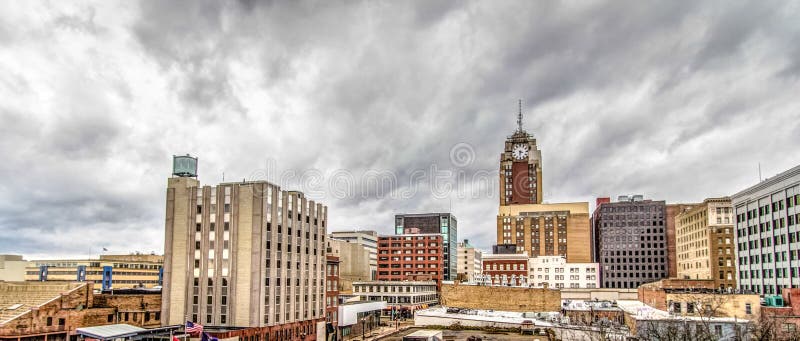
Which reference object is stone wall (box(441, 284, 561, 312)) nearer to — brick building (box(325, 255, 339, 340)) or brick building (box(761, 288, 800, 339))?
brick building (box(325, 255, 339, 340))

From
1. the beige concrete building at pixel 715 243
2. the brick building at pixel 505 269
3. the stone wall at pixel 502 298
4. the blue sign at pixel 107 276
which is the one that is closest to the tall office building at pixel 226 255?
the stone wall at pixel 502 298

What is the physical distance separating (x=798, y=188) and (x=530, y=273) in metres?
112

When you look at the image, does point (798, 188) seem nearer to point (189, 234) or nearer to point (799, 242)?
point (799, 242)

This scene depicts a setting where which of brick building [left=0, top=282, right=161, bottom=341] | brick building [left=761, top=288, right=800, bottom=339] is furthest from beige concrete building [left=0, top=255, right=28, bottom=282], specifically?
brick building [left=761, top=288, right=800, bottom=339]

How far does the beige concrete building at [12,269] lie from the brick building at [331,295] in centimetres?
10559

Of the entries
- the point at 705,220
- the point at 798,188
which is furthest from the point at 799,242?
the point at 705,220

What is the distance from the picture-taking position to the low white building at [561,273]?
196875 millimetres

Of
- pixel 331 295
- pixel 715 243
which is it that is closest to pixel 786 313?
pixel 331 295

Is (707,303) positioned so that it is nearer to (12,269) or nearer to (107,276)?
(107,276)

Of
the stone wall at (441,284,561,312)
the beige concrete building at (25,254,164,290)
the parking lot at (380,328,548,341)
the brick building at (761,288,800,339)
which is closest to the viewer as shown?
the brick building at (761,288,800,339)

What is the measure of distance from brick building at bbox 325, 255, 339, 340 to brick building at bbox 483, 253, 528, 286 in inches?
2855

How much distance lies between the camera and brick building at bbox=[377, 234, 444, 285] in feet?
638

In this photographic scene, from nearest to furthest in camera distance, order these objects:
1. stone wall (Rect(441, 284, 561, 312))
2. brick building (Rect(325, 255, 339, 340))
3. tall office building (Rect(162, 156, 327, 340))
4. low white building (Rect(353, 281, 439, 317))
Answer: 1. tall office building (Rect(162, 156, 327, 340))
2. brick building (Rect(325, 255, 339, 340))
3. stone wall (Rect(441, 284, 561, 312))
4. low white building (Rect(353, 281, 439, 317))

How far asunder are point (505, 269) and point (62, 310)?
423 ft
